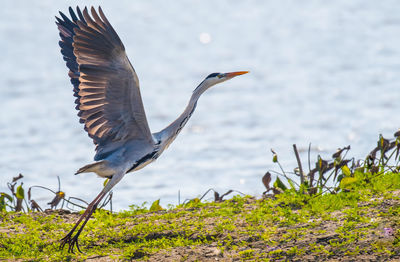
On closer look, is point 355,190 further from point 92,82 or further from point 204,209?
point 92,82

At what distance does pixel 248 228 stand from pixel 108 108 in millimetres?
1691

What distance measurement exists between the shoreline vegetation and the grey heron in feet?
0.93

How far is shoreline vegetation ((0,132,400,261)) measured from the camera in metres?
4.95

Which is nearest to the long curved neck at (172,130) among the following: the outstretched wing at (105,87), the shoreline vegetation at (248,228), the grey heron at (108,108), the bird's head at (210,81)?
the grey heron at (108,108)

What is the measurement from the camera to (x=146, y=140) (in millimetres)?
6484

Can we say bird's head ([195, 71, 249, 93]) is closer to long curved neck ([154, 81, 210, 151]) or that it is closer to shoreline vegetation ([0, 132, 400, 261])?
long curved neck ([154, 81, 210, 151])

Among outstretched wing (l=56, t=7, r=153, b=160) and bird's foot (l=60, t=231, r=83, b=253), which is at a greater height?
outstretched wing (l=56, t=7, r=153, b=160)

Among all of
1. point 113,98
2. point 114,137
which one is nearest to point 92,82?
point 113,98

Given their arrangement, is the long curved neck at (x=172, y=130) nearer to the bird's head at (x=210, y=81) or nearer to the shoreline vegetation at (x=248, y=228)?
the bird's head at (x=210, y=81)

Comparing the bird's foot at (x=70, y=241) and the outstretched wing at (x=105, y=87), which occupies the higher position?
the outstretched wing at (x=105, y=87)

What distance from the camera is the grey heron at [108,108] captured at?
5.88m

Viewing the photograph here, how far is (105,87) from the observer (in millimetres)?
5980

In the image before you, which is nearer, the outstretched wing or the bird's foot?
the bird's foot

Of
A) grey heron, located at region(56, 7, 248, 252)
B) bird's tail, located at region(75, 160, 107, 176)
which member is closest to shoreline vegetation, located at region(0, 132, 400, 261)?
grey heron, located at region(56, 7, 248, 252)
